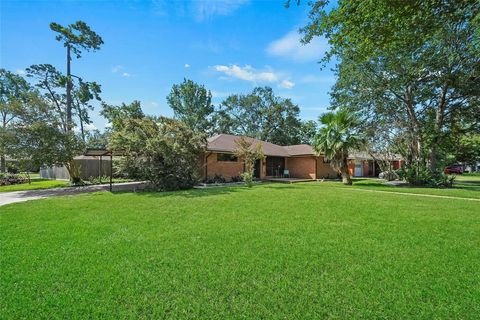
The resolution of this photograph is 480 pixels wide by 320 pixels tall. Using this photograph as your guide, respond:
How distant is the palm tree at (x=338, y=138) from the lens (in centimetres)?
1831

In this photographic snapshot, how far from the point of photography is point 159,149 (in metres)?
14.1

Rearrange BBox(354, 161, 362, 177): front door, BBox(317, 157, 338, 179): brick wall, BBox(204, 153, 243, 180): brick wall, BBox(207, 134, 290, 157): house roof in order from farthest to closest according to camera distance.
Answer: BBox(354, 161, 362, 177): front door, BBox(317, 157, 338, 179): brick wall, BBox(204, 153, 243, 180): brick wall, BBox(207, 134, 290, 157): house roof

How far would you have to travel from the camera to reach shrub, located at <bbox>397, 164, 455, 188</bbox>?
17.7 meters

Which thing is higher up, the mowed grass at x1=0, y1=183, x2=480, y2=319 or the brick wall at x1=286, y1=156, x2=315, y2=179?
the brick wall at x1=286, y1=156, x2=315, y2=179

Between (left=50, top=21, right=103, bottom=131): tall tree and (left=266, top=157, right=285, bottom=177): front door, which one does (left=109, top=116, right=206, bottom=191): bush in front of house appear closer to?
(left=266, top=157, right=285, bottom=177): front door

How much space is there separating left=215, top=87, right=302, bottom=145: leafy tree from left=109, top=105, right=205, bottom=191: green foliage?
26.4m

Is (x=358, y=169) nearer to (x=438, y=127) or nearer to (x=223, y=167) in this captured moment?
(x=438, y=127)

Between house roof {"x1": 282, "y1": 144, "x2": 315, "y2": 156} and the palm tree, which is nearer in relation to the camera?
the palm tree

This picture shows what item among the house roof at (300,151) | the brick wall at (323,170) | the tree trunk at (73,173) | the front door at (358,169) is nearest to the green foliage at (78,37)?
the tree trunk at (73,173)

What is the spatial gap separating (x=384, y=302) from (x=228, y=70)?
22.8 m

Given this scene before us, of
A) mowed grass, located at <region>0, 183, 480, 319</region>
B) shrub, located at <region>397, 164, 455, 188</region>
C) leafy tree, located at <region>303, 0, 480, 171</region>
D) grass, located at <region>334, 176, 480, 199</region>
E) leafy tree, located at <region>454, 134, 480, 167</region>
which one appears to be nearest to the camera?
mowed grass, located at <region>0, 183, 480, 319</region>

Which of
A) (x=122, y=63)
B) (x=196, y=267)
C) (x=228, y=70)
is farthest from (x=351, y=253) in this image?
(x=228, y=70)

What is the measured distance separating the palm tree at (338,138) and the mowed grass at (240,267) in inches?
449

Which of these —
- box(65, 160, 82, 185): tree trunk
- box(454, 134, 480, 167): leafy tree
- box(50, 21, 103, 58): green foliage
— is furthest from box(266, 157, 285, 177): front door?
box(454, 134, 480, 167): leafy tree
